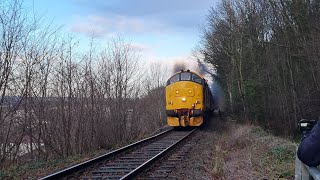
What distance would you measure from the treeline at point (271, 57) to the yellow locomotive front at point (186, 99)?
6.72 m

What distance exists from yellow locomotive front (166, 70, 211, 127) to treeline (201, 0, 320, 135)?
6720 millimetres

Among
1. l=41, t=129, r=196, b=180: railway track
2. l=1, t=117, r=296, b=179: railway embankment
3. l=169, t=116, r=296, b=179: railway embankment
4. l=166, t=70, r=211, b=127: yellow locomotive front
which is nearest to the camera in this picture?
l=169, t=116, r=296, b=179: railway embankment

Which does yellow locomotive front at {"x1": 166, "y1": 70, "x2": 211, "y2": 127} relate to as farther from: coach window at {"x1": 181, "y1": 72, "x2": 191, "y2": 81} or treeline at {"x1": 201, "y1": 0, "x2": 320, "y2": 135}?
treeline at {"x1": 201, "y1": 0, "x2": 320, "y2": 135}

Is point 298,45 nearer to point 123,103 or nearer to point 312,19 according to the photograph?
point 312,19

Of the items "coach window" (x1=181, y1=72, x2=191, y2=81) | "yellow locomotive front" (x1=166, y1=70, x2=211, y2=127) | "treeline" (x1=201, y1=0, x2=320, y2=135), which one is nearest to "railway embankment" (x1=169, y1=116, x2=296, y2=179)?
"yellow locomotive front" (x1=166, y1=70, x2=211, y2=127)

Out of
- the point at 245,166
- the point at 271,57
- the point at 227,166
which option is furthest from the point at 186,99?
the point at 245,166

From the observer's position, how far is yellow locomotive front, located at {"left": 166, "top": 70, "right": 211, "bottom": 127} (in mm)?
22828

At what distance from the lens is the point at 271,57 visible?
30.2 metres

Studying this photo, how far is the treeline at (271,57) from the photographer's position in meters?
23.6

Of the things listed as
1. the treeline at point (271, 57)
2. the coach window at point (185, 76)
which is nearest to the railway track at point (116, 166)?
the coach window at point (185, 76)

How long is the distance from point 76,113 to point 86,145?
1.39 m

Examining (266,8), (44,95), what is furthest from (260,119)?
(44,95)

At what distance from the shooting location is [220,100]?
51.9 meters

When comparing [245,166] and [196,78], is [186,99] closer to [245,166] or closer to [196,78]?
[196,78]
